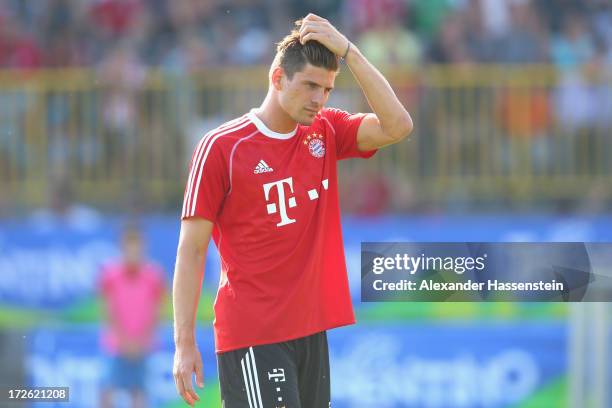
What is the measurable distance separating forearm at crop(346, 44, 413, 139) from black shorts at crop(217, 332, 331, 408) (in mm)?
979

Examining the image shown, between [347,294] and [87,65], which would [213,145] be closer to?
[347,294]

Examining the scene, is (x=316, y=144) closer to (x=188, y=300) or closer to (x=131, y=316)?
(x=188, y=300)

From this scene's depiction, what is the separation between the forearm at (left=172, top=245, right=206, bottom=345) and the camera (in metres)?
5.40

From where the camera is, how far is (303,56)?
546 centimetres

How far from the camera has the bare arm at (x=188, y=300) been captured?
17.6 ft

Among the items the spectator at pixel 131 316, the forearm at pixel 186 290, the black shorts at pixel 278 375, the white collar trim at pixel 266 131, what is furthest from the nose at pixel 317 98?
the spectator at pixel 131 316

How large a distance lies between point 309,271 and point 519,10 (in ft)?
28.5

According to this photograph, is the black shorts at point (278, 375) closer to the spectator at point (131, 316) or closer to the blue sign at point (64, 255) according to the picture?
the spectator at point (131, 316)

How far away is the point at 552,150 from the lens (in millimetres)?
13094

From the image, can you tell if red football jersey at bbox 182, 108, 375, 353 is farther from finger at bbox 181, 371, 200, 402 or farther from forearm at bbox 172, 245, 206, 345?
finger at bbox 181, 371, 200, 402

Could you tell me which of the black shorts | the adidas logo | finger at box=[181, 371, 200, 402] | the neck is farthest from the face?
finger at box=[181, 371, 200, 402]

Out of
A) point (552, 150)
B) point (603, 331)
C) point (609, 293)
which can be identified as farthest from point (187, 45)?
point (609, 293)

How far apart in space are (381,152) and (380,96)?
7.58 m

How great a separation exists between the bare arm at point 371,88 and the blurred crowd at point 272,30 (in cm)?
744
